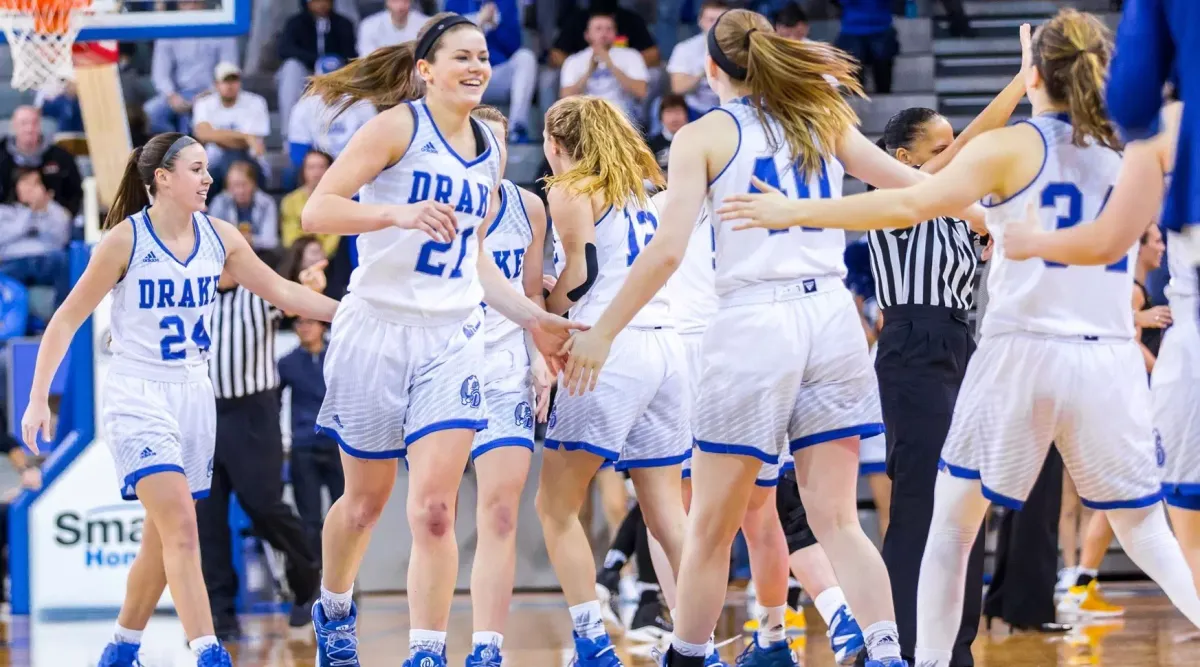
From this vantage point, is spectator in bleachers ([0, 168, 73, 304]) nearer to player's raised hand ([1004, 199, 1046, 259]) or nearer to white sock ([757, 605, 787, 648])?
white sock ([757, 605, 787, 648])

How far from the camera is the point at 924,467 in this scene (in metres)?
5.43

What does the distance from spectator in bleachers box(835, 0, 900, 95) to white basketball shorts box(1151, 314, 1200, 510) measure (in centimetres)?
727

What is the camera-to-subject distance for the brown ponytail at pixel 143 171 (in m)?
5.75

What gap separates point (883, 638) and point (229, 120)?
8.89 m

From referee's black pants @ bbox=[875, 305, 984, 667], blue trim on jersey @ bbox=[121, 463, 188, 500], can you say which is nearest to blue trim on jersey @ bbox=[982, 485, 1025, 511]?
referee's black pants @ bbox=[875, 305, 984, 667]

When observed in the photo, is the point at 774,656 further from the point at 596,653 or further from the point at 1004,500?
the point at 1004,500

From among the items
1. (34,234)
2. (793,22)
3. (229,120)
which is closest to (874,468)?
(793,22)

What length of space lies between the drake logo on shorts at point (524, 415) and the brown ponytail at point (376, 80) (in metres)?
1.14

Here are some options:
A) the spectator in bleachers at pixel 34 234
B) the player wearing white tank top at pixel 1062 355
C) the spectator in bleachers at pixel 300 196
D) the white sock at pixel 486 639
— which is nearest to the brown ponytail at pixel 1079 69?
the player wearing white tank top at pixel 1062 355

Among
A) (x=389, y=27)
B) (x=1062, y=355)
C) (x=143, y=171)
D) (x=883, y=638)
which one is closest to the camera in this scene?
(x=1062, y=355)

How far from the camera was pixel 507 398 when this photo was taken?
534cm

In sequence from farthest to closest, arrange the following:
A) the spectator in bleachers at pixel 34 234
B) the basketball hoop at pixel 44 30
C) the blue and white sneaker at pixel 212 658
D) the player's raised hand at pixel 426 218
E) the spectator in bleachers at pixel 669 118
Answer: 1. the spectator in bleachers at pixel 34 234
2. the spectator in bleachers at pixel 669 118
3. the basketball hoop at pixel 44 30
4. the blue and white sneaker at pixel 212 658
5. the player's raised hand at pixel 426 218

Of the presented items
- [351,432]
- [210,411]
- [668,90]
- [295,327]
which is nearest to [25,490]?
[295,327]

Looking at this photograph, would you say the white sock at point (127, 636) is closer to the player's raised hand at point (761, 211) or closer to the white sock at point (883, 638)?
the white sock at point (883, 638)
